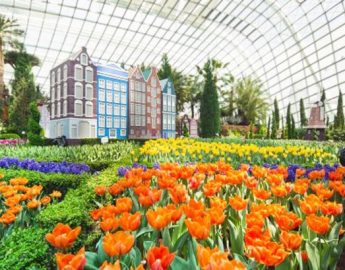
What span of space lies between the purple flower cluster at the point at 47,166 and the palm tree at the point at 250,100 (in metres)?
34.4

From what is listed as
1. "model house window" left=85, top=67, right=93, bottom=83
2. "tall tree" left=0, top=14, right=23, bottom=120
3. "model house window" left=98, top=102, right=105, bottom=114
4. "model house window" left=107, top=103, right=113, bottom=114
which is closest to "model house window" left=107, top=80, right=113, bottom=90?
"model house window" left=107, top=103, right=113, bottom=114

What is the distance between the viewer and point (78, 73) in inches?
874

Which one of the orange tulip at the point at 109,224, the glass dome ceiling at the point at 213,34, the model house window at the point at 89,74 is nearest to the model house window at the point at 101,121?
the model house window at the point at 89,74

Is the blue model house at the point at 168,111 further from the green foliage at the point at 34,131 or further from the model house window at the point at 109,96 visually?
the green foliage at the point at 34,131

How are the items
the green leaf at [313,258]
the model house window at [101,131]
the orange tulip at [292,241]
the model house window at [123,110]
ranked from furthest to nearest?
the model house window at [123,110]
the model house window at [101,131]
the green leaf at [313,258]
the orange tulip at [292,241]

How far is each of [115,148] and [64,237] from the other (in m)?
12.7

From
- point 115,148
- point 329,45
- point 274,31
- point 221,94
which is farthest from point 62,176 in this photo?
point 221,94

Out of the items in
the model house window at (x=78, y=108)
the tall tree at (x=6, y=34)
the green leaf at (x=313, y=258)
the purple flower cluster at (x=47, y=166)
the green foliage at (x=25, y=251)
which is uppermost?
the tall tree at (x=6, y=34)

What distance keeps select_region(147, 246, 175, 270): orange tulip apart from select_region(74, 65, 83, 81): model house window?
21751mm

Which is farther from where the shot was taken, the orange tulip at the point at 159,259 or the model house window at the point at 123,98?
the model house window at the point at 123,98

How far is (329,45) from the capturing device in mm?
30469

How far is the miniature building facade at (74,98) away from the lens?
21.2 m

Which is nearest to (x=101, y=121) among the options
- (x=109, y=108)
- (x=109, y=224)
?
(x=109, y=108)

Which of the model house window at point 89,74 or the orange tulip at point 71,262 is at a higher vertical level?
the model house window at point 89,74
